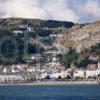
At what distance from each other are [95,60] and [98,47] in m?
15.2

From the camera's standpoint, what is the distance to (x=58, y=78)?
172500mm

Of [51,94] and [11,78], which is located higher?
[11,78]

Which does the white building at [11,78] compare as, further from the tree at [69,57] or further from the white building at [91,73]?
the white building at [91,73]

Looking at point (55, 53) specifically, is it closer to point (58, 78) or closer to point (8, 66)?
point (8, 66)

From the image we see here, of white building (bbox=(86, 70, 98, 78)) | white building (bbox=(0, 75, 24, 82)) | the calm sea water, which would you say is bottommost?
the calm sea water

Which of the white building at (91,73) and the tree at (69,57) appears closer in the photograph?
the white building at (91,73)

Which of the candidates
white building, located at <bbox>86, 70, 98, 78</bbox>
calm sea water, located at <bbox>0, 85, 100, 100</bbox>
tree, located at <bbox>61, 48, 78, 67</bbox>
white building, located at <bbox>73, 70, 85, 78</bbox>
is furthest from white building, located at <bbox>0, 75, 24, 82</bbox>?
calm sea water, located at <bbox>0, 85, 100, 100</bbox>

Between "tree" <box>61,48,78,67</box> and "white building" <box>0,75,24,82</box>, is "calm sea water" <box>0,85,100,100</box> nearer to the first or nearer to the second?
"white building" <box>0,75,24,82</box>

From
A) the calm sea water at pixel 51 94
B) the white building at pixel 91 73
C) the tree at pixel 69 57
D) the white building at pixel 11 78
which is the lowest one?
the calm sea water at pixel 51 94

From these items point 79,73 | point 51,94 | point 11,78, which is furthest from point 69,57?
point 51,94

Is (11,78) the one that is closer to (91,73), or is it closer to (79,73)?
(79,73)

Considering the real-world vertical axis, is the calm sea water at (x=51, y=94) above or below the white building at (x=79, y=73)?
below

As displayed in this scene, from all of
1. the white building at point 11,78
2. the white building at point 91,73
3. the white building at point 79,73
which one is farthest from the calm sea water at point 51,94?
the white building at point 11,78

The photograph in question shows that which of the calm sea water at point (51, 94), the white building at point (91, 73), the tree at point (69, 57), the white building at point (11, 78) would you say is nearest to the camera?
the calm sea water at point (51, 94)
